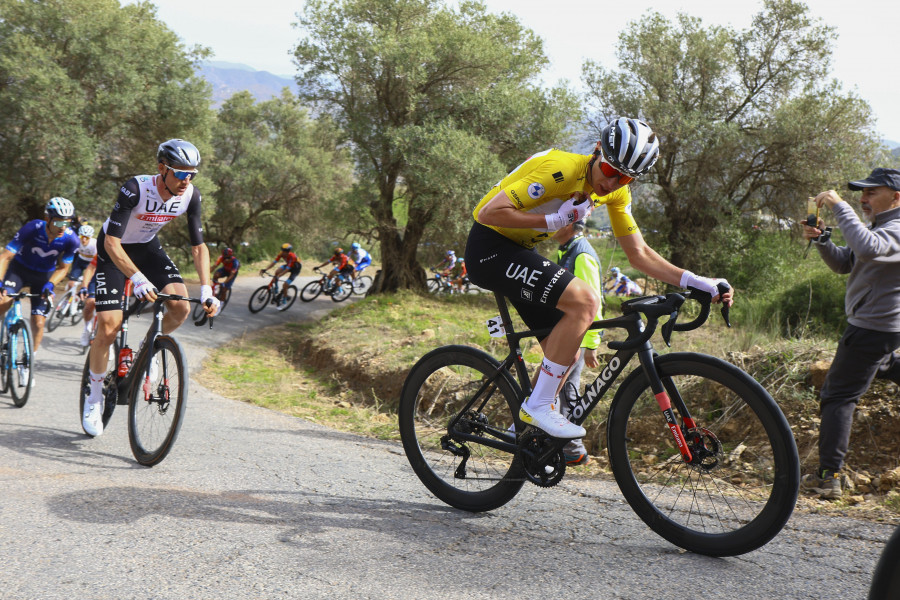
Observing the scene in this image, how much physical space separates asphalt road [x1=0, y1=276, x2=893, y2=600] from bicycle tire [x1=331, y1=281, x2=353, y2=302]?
1646 cm

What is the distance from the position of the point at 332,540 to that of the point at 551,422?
4.09ft

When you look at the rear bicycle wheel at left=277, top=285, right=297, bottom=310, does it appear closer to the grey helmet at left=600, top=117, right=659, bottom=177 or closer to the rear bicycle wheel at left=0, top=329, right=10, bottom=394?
the rear bicycle wheel at left=0, top=329, right=10, bottom=394

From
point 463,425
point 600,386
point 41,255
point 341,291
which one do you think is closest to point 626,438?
point 600,386

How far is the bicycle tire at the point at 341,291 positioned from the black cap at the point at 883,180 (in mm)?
18334

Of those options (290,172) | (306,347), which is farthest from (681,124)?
(290,172)

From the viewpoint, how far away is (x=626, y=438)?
3754 millimetres

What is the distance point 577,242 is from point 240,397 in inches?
207

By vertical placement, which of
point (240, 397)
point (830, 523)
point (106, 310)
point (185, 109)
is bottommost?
point (240, 397)

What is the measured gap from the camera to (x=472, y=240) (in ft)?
12.8

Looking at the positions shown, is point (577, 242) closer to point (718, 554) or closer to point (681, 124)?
point (718, 554)

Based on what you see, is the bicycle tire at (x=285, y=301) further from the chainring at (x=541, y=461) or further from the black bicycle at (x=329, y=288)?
the chainring at (x=541, y=461)

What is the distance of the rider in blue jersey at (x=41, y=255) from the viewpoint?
7.36m

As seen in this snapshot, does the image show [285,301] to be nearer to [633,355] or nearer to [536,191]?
[536,191]

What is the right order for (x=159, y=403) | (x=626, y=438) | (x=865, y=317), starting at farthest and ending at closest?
(x=159, y=403)
(x=865, y=317)
(x=626, y=438)
